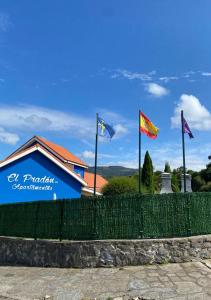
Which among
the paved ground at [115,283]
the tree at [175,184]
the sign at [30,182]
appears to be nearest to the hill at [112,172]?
the tree at [175,184]

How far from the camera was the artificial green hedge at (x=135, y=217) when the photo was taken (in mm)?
11734

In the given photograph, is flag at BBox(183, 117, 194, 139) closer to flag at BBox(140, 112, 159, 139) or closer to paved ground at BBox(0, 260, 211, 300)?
flag at BBox(140, 112, 159, 139)

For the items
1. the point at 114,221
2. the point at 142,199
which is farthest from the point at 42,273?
the point at 142,199

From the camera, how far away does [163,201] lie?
39.4ft

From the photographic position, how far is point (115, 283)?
947 centimetres

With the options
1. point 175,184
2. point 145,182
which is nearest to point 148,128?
point 145,182

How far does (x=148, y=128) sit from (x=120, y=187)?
15.0 feet

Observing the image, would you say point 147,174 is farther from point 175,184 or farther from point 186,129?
point 186,129

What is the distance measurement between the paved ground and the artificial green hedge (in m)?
1.26

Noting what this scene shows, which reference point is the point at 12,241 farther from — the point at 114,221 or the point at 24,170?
the point at 24,170

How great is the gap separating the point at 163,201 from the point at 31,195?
13853 millimetres

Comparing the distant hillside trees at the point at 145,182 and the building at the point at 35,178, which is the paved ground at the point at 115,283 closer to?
the distant hillside trees at the point at 145,182

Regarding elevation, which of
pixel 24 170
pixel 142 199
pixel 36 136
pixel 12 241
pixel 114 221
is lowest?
pixel 12 241

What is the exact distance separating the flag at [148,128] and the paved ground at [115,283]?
8.47 meters
